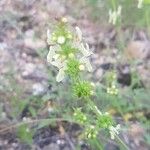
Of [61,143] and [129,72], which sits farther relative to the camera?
[129,72]

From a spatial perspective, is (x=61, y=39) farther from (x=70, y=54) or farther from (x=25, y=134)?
(x=25, y=134)

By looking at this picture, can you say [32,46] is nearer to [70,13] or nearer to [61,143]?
[70,13]

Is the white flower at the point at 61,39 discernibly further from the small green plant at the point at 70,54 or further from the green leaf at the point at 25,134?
the green leaf at the point at 25,134

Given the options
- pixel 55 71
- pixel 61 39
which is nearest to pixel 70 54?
pixel 61 39

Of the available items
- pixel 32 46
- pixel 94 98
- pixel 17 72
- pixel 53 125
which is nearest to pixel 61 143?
pixel 53 125

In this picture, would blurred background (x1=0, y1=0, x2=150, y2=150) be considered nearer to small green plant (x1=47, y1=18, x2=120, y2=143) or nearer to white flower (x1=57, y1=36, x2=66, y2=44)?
small green plant (x1=47, y1=18, x2=120, y2=143)

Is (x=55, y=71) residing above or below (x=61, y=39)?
below

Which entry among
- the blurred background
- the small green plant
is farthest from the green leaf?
the small green plant

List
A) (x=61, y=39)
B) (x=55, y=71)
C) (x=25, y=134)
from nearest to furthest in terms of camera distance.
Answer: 1. (x=61, y=39)
2. (x=25, y=134)
3. (x=55, y=71)
